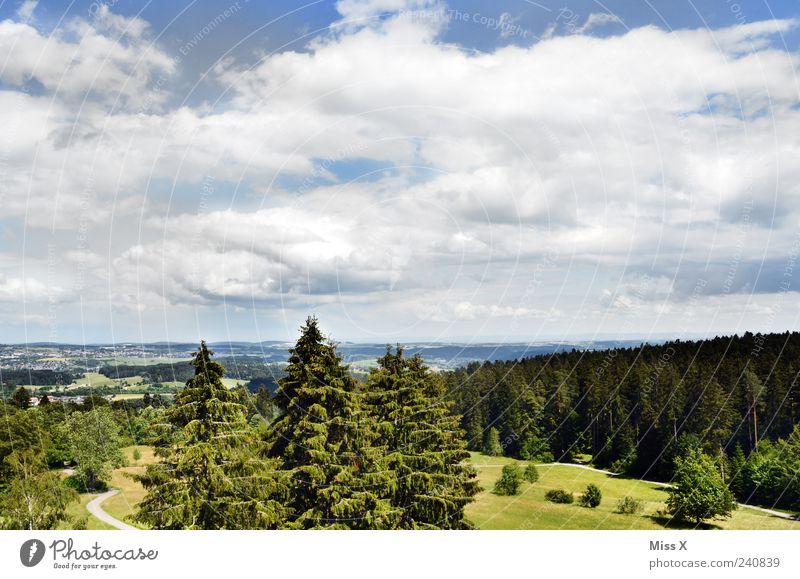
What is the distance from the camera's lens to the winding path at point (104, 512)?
111 ft

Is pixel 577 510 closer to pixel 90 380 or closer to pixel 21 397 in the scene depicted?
pixel 90 380

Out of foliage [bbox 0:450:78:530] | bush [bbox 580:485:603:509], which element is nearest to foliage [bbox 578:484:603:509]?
bush [bbox 580:485:603:509]

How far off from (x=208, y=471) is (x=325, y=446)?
3.62 metres

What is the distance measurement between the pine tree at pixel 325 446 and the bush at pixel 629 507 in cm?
2320

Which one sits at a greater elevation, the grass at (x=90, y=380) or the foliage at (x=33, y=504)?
the grass at (x=90, y=380)

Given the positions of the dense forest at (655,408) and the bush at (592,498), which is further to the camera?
the dense forest at (655,408)

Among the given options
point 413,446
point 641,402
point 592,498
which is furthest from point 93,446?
point 641,402

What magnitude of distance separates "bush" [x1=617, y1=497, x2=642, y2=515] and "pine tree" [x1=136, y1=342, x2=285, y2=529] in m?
26.6

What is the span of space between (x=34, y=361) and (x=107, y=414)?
3271cm

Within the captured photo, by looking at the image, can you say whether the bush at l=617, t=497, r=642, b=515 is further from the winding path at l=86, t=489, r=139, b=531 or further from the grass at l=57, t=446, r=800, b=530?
the winding path at l=86, t=489, r=139, b=531

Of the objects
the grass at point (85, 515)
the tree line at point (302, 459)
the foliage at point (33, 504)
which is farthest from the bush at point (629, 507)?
the foliage at point (33, 504)

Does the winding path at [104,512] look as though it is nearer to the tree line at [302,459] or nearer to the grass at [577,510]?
the tree line at [302,459]
